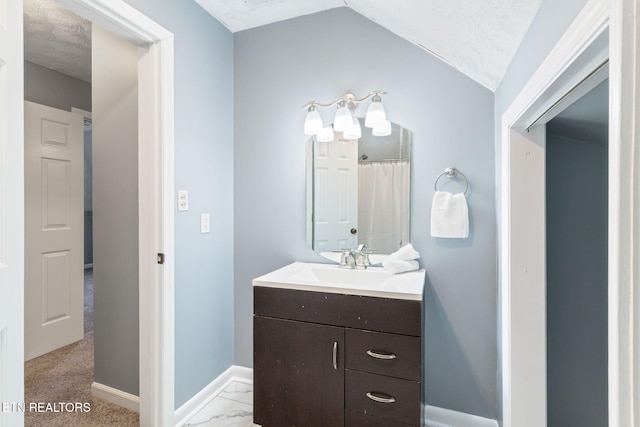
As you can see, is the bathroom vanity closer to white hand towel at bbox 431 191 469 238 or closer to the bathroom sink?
the bathroom sink

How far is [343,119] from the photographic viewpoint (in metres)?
1.91

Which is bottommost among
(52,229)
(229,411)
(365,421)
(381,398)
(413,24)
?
(229,411)

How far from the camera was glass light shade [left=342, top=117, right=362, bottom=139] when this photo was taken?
1.95 meters

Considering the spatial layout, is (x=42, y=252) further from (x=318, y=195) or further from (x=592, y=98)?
(x=592, y=98)

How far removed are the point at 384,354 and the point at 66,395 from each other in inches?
79.5

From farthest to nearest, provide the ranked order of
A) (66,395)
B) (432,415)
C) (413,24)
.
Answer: (66,395) < (432,415) < (413,24)

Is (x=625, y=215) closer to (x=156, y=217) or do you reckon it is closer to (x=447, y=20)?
(x=447, y=20)

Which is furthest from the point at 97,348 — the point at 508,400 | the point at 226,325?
the point at 508,400

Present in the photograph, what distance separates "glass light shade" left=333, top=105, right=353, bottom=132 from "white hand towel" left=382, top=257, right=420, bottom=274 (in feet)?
2.65

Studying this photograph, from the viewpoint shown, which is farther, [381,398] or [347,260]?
[347,260]

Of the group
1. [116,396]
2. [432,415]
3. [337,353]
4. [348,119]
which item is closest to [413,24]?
[348,119]

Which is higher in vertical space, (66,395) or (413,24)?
(413,24)
